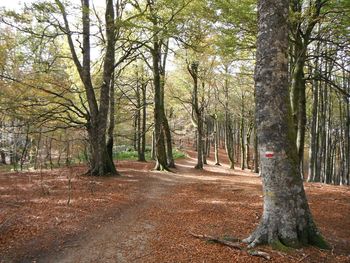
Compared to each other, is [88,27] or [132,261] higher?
[88,27]

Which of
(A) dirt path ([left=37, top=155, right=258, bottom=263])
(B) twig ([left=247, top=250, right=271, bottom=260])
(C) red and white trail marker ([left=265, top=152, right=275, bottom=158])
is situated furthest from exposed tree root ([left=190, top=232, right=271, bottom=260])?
(C) red and white trail marker ([left=265, top=152, right=275, bottom=158])

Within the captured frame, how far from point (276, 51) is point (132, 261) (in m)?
4.07

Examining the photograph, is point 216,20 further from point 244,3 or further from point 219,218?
point 219,218

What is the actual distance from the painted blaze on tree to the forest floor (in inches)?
11.6

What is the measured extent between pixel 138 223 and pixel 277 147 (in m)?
3.64

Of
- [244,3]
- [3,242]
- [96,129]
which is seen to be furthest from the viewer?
[96,129]

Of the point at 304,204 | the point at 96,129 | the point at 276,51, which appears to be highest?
the point at 276,51

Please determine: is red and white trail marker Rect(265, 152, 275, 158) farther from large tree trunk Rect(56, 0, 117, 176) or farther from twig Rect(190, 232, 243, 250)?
large tree trunk Rect(56, 0, 117, 176)

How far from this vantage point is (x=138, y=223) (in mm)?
6227

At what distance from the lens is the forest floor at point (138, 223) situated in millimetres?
4438

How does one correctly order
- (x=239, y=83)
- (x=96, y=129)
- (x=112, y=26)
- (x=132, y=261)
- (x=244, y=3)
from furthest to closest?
(x=239, y=83) < (x=96, y=129) < (x=112, y=26) < (x=244, y=3) < (x=132, y=261)

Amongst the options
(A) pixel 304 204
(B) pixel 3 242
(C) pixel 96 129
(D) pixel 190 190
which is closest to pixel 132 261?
(B) pixel 3 242

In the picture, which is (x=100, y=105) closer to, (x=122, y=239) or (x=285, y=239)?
(x=122, y=239)

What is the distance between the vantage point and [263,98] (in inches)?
175
